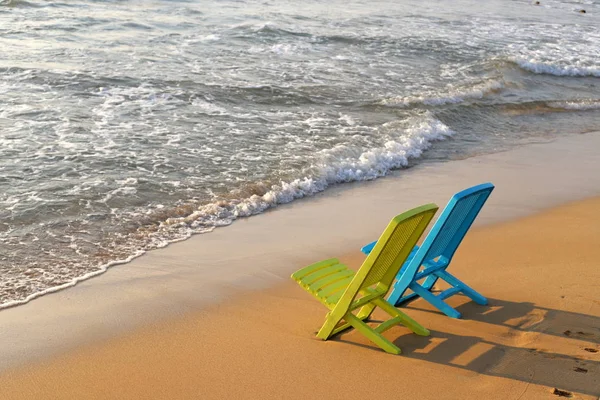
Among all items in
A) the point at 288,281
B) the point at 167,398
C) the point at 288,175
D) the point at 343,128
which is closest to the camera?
the point at 167,398

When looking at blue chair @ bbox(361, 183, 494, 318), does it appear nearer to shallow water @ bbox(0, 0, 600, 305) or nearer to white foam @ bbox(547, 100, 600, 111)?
shallow water @ bbox(0, 0, 600, 305)

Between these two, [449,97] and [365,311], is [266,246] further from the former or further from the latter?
[449,97]

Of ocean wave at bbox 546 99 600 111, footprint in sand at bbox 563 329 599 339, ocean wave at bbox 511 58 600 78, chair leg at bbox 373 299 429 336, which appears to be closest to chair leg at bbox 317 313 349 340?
chair leg at bbox 373 299 429 336

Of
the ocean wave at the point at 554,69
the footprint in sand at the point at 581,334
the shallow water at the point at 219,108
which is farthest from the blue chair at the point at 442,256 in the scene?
the ocean wave at the point at 554,69

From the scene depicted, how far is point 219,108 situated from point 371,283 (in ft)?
25.6

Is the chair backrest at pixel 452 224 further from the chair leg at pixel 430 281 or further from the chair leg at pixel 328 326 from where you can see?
the chair leg at pixel 328 326

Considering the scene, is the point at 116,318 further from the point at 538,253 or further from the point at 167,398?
the point at 538,253

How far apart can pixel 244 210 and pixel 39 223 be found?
83.8 inches

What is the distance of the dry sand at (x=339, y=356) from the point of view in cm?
473

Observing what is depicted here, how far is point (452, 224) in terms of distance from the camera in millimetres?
5652

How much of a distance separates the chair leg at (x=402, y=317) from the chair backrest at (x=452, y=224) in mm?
370

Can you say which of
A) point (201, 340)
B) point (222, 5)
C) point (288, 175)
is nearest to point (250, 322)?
point (201, 340)

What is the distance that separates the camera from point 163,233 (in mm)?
7578

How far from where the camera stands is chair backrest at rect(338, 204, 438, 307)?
195 inches
